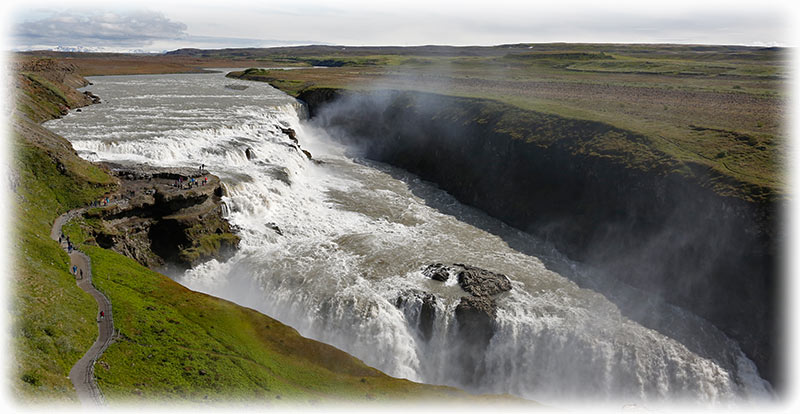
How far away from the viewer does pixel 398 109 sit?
3199 inches

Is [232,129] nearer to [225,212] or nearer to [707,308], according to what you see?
[225,212]

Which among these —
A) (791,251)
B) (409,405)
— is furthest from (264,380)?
(791,251)

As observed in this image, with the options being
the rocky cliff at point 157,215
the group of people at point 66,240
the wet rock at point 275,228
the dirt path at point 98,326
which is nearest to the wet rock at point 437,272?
the wet rock at point 275,228

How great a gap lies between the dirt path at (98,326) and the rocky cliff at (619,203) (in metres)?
38.8

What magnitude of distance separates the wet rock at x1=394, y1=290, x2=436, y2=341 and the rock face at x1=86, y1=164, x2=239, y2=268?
17554mm

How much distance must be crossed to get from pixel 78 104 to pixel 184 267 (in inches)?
2248

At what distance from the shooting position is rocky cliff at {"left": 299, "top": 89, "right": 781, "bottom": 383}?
3244 centimetres

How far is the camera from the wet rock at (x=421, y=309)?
107ft

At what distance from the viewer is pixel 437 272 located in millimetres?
37000

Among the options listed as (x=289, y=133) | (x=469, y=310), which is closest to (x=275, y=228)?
(x=469, y=310)

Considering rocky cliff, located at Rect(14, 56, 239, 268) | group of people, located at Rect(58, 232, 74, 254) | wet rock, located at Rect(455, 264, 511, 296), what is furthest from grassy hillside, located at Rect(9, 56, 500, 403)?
wet rock, located at Rect(455, 264, 511, 296)

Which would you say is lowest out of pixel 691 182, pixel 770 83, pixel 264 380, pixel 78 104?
pixel 264 380

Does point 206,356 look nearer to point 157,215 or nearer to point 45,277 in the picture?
point 45,277

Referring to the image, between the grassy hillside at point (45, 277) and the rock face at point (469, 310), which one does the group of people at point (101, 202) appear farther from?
the rock face at point (469, 310)
